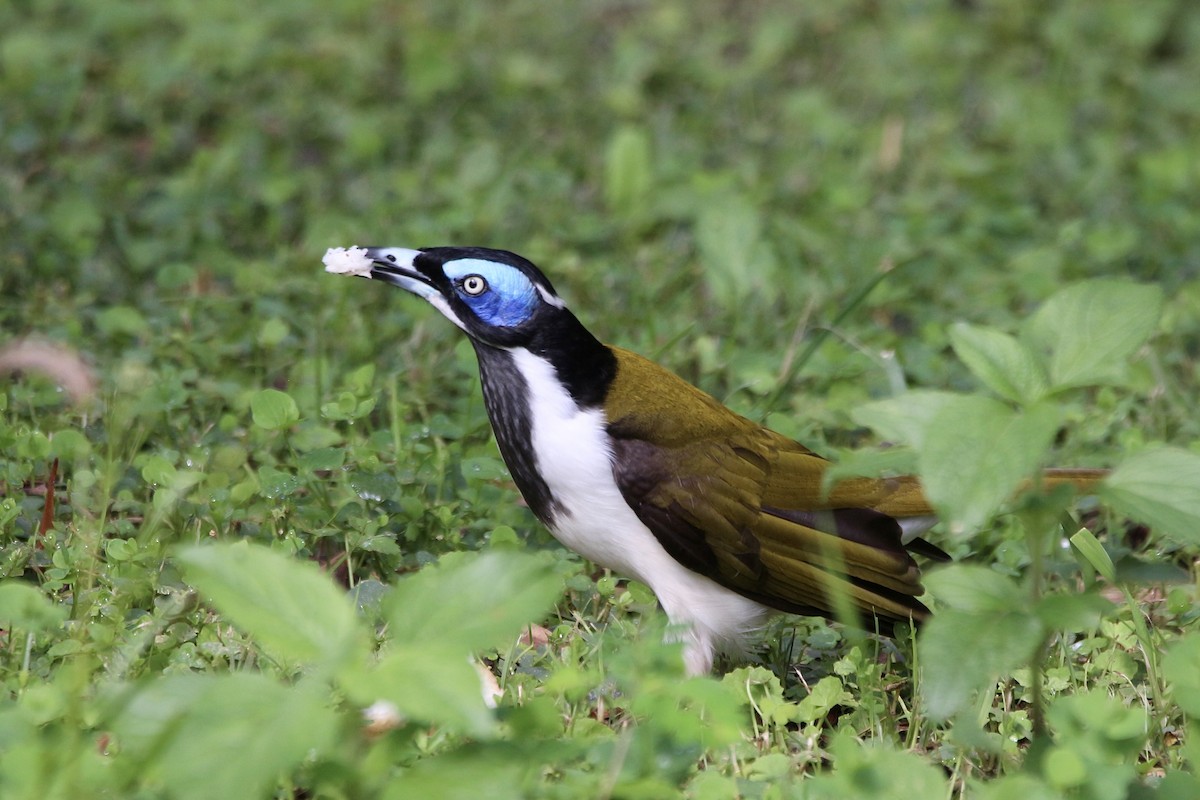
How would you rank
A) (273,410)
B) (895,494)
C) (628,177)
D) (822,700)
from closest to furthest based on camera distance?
(822,700)
(895,494)
(273,410)
(628,177)

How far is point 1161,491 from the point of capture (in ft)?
8.32

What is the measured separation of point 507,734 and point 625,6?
6.09m

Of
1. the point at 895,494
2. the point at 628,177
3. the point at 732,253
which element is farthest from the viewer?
the point at 628,177

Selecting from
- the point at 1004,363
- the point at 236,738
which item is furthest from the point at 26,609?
the point at 1004,363

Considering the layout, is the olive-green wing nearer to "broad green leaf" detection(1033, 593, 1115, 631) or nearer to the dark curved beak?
the dark curved beak

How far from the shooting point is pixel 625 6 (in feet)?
27.6

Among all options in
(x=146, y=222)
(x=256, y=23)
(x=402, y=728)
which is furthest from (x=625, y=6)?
(x=402, y=728)

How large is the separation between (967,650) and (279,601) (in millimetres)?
1114

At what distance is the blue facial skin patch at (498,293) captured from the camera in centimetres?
350

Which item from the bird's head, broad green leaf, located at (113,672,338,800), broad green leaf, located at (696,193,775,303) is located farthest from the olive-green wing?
broad green leaf, located at (696,193,775,303)

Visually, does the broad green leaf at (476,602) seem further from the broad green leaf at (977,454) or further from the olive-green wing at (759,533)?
the olive-green wing at (759,533)

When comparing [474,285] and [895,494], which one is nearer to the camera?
[474,285]

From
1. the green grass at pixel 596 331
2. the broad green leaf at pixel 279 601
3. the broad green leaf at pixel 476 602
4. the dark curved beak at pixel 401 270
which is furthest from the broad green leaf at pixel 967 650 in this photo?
the dark curved beak at pixel 401 270

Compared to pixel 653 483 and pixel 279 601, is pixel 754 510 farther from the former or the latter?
pixel 279 601
